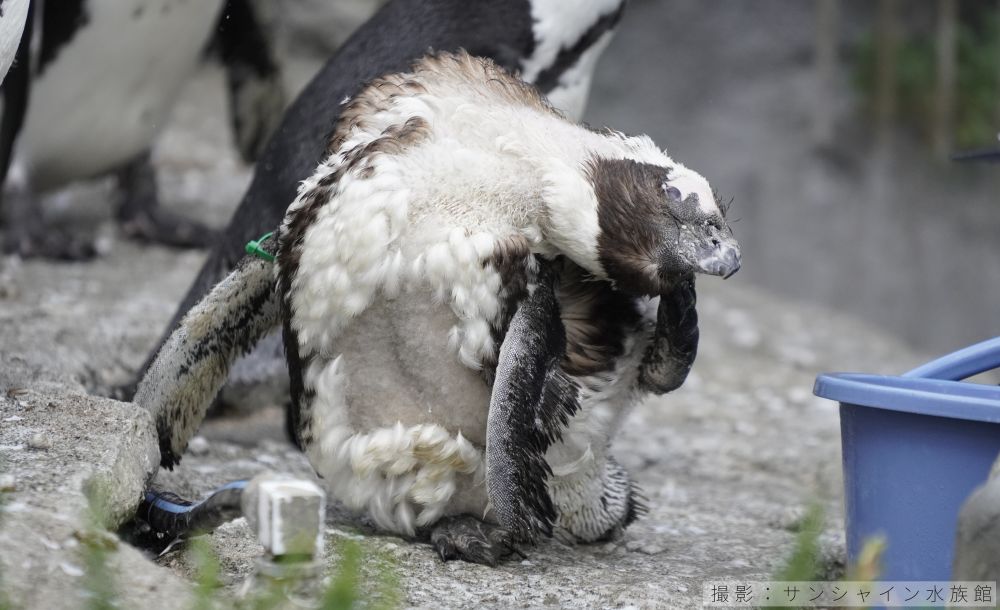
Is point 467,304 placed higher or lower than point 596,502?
higher

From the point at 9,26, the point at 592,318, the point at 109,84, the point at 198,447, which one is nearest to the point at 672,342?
the point at 592,318

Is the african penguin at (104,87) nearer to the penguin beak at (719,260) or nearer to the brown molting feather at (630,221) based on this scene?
the brown molting feather at (630,221)

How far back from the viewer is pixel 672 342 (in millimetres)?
1614

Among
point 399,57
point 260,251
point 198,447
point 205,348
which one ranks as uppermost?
point 399,57

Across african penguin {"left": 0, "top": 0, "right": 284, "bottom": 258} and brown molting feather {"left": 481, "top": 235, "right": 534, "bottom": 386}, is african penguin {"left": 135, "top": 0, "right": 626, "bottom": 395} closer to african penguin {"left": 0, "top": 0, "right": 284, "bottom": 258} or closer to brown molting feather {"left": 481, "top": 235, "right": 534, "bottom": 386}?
brown molting feather {"left": 481, "top": 235, "right": 534, "bottom": 386}

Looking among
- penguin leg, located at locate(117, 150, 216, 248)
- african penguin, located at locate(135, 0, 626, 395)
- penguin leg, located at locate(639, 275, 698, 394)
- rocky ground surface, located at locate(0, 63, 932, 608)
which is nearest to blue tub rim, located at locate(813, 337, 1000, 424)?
penguin leg, located at locate(639, 275, 698, 394)

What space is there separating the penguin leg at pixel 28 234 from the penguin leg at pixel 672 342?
98.2 inches

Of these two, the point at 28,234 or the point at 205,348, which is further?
the point at 28,234

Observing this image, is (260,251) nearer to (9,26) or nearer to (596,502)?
(9,26)

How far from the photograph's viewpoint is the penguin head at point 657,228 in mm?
1464

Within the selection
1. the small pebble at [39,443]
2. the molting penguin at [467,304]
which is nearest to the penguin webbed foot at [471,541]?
the molting penguin at [467,304]

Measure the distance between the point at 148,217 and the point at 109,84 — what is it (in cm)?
63

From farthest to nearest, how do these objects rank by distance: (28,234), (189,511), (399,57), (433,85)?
(28,234), (399,57), (433,85), (189,511)

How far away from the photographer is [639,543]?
188cm
